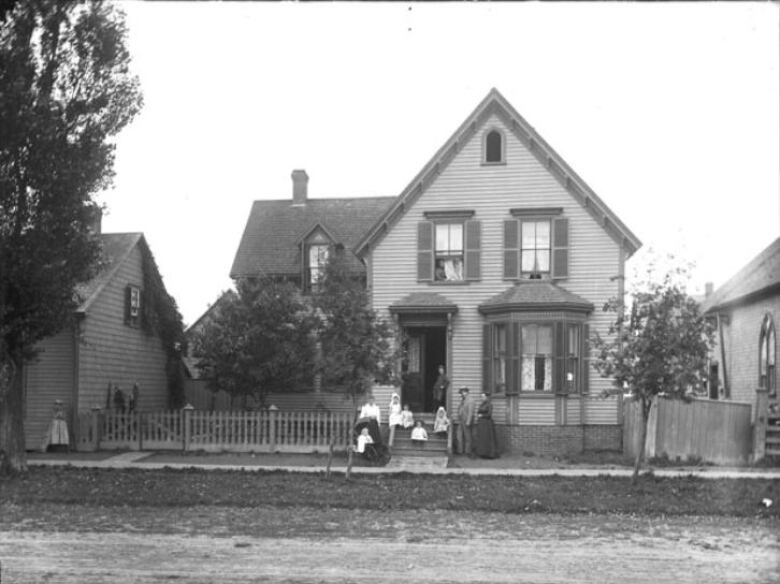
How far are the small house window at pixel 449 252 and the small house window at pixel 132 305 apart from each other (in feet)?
32.5

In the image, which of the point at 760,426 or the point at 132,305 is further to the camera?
the point at 132,305

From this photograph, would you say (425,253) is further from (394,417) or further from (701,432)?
(701,432)

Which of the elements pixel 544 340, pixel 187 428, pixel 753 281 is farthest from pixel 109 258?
pixel 753 281

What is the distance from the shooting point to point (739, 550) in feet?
35.6

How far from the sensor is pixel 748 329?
98.5ft

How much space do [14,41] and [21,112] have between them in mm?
1376

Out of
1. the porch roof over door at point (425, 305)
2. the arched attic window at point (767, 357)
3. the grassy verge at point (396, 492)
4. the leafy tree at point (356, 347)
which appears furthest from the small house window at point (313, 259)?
the arched attic window at point (767, 357)

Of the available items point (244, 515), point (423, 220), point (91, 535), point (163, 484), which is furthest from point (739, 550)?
point (423, 220)

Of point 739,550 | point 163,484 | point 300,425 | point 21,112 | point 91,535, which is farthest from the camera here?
point 300,425

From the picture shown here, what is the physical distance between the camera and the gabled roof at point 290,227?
3200 cm

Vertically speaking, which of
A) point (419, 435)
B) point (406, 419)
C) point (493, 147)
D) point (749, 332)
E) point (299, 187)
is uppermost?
point (299, 187)

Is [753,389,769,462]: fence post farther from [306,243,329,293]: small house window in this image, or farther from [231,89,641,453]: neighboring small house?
[306,243,329,293]: small house window

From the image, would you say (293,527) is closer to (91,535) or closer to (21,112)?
(91,535)

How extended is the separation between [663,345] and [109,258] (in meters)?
15.3
